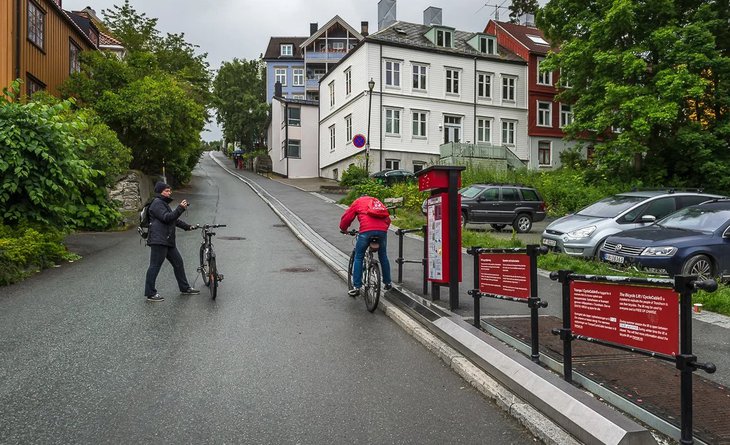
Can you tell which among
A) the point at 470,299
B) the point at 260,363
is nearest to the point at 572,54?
the point at 470,299

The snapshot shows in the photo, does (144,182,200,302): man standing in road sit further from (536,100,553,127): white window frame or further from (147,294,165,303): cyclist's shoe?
(536,100,553,127): white window frame

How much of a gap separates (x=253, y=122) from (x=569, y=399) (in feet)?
247

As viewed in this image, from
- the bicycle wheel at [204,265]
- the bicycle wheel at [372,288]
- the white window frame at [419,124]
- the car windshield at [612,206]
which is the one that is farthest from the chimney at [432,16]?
the bicycle wheel at [372,288]

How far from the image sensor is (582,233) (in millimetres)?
12812

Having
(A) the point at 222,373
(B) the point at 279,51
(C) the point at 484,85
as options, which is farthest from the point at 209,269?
(B) the point at 279,51

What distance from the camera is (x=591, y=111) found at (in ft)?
90.7

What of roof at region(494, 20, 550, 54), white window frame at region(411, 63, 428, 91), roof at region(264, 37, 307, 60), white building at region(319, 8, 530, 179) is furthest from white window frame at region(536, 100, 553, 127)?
roof at region(264, 37, 307, 60)

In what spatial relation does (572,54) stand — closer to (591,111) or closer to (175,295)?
(591,111)

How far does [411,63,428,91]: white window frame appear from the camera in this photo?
40.7m

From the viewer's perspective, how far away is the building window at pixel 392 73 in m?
39.7

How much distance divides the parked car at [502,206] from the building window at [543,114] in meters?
25.8

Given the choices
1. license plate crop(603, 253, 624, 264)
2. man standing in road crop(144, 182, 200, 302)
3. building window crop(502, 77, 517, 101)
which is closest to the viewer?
man standing in road crop(144, 182, 200, 302)

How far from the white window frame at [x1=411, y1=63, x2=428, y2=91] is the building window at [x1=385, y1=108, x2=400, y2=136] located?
2480mm

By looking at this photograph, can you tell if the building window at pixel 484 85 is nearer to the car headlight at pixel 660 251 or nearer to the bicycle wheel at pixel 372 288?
the car headlight at pixel 660 251
